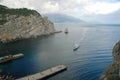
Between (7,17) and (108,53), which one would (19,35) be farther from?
(108,53)

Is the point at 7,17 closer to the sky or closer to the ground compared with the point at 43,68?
closer to the sky

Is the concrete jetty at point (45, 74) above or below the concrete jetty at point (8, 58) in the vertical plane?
below

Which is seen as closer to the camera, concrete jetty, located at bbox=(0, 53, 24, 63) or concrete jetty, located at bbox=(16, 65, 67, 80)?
concrete jetty, located at bbox=(16, 65, 67, 80)

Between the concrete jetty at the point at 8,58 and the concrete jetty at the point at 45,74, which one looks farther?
the concrete jetty at the point at 8,58

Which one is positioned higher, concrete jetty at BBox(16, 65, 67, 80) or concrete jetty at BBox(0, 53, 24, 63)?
concrete jetty at BBox(0, 53, 24, 63)

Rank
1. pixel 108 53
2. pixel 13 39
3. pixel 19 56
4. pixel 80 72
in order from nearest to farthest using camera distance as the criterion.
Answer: pixel 80 72, pixel 19 56, pixel 108 53, pixel 13 39

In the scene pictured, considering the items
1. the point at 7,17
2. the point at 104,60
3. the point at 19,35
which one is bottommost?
the point at 104,60

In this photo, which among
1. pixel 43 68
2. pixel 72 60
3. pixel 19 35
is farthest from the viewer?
pixel 19 35

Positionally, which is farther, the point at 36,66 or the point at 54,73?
the point at 36,66

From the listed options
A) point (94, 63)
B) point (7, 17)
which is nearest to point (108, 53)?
point (94, 63)

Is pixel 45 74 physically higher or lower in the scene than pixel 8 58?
lower

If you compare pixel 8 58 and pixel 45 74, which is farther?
pixel 8 58
